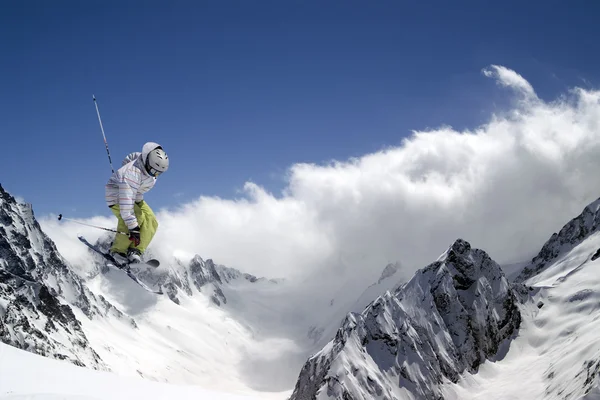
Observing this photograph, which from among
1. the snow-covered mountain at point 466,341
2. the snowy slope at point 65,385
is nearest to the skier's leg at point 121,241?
A: the snowy slope at point 65,385

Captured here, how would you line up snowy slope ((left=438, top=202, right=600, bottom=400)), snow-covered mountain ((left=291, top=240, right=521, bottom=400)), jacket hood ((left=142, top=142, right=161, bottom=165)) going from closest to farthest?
jacket hood ((left=142, top=142, right=161, bottom=165)) → snowy slope ((left=438, top=202, right=600, bottom=400)) → snow-covered mountain ((left=291, top=240, right=521, bottom=400))

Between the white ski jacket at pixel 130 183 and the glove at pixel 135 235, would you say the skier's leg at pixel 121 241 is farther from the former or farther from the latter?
the white ski jacket at pixel 130 183

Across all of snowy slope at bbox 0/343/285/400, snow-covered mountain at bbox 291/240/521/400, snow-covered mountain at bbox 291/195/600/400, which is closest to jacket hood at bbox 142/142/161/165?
snowy slope at bbox 0/343/285/400

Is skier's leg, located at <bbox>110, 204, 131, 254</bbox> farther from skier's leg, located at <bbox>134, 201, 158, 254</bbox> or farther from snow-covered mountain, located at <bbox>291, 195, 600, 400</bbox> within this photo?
snow-covered mountain, located at <bbox>291, 195, 600, 400</bbox>

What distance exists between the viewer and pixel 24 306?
544 feet

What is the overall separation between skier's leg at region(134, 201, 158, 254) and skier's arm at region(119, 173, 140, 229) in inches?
37.7

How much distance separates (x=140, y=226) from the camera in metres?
16.5

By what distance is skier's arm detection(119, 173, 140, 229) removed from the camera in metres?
15.1

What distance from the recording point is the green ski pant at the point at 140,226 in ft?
53.9

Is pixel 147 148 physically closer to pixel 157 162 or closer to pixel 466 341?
pixel 157 162

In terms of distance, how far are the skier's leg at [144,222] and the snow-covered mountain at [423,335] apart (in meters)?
90.6

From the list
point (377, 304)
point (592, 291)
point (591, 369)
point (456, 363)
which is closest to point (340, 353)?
point (377, 304)

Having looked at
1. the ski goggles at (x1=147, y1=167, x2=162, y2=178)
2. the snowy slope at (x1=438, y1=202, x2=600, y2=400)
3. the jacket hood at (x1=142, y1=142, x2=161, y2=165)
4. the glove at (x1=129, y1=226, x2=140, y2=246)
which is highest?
the jacket hood at (x1=142, y1=142, x2=161, y2=165)

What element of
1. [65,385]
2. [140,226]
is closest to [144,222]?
[140,226]
